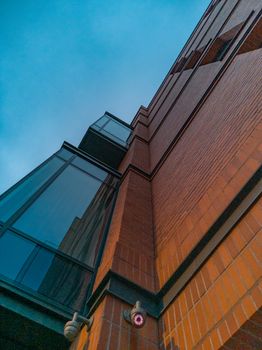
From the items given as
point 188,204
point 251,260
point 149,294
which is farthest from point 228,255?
point 188,204

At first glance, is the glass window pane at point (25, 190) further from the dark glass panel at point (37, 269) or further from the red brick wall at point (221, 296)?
the red brick wall at point (221, 296)

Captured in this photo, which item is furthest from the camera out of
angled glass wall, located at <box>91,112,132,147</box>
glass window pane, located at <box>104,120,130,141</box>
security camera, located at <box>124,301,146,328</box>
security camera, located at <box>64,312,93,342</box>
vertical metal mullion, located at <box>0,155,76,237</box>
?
glass window pane, located at <box>104,120,130,141</box>

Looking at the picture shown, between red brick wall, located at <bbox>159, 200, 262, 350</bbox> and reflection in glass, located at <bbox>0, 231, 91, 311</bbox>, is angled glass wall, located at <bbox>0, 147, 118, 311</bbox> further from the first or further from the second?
red brick wall, located at <bbox>159, 200, 262, 350</bbox>

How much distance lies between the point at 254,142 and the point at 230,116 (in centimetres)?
134

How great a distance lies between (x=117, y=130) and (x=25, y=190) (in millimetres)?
7992

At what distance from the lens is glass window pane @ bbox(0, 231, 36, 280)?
3.07 m

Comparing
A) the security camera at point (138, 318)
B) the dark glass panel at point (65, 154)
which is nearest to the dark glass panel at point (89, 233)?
the dark glass panel at point (65, 154)

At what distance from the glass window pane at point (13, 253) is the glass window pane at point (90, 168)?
11.0 ft

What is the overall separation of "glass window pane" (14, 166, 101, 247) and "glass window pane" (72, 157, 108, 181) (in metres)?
0.40

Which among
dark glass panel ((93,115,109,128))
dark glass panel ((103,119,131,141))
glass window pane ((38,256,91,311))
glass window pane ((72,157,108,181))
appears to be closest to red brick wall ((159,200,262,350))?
glass window pane ((38,256,91,311))

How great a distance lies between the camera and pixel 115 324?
2191 mm

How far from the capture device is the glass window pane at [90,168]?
22.1 feet

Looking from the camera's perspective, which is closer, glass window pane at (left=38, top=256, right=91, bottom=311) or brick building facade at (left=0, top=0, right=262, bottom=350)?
brick building facade at (left=0, top=0, right=262, bottom=350)

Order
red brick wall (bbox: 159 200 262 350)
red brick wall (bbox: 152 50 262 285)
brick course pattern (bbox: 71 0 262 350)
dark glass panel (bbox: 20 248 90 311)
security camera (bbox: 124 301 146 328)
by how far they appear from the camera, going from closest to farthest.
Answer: red brick wall (bbox: 159 200 262 350) → brick course pattern (bbox: 71 0 262 350) → security camera (bbox: 124 301 146 328) → red brick wall (bbox: 152 50 262 285) → dark glass panel (bbox: 20 248 90 311)
